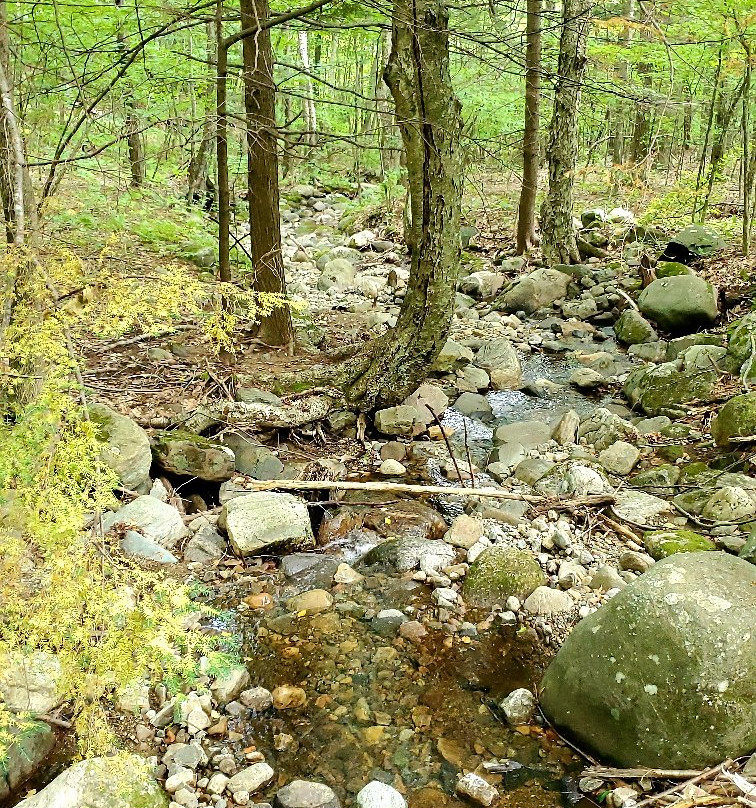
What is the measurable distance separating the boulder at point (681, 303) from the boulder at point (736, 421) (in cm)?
338

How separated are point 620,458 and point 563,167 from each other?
7438mm

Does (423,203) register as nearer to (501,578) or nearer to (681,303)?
(501,578)

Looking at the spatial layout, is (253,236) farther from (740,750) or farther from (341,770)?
(740,750)

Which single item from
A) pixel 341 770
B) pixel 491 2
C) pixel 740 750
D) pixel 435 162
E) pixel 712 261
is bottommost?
pixel 341 770

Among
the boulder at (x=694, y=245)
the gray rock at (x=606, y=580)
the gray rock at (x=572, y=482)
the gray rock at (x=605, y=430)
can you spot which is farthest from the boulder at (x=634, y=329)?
the gray rock at (x=606, y=580)

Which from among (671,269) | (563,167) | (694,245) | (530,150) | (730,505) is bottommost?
(730,505)

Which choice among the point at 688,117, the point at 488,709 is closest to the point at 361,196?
the point at 688,117

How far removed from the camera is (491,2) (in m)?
4.01

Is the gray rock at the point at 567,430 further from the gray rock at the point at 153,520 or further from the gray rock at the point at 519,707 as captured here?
the gray rock at the point at 153,520

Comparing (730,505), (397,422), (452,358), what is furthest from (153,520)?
(452,358)

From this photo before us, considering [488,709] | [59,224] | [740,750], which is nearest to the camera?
[740,750]

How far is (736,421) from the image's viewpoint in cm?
527

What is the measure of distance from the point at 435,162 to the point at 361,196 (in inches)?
459

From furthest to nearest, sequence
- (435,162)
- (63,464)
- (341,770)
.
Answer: (435,162)
(341,770)
(63,464)
